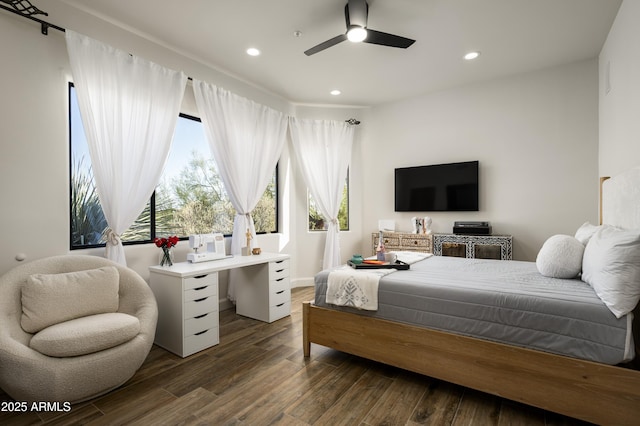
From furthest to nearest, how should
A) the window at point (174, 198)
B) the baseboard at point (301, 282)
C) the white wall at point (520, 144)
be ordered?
the baseboard at point (301, 282)
the white wall at point (520, 144)
the window at point (174, 198)

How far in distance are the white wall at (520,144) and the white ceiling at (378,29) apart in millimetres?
287

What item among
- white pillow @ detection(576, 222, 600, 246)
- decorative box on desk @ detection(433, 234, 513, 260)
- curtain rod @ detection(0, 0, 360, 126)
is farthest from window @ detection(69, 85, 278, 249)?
white pillow @ detection(576, 222, 600, 246)

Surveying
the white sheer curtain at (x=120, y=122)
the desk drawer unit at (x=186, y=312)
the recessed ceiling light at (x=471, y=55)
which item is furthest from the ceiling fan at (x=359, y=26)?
the desk drawer unit at (x=186, y=312)

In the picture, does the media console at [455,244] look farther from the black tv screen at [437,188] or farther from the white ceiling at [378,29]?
the white ceiling at [378,29]

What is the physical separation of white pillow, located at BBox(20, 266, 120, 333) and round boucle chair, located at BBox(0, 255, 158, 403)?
0.03m

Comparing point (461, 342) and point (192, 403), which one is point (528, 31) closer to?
point (461, 342)

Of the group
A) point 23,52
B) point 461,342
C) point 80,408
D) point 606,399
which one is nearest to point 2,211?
point 23,52

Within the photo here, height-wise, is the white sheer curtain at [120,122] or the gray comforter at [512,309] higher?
the white sheer curtain at [120,122]

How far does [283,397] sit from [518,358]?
1.45 m

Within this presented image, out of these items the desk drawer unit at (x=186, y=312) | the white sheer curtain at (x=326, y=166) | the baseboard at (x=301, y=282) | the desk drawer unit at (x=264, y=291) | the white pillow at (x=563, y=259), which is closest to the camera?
the white pillow at (x=563, y=259)

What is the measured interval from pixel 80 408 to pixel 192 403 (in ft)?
2.19

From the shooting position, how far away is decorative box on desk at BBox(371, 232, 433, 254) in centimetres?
437

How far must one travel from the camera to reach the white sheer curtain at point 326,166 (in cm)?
483

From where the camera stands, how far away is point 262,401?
1981 mm
